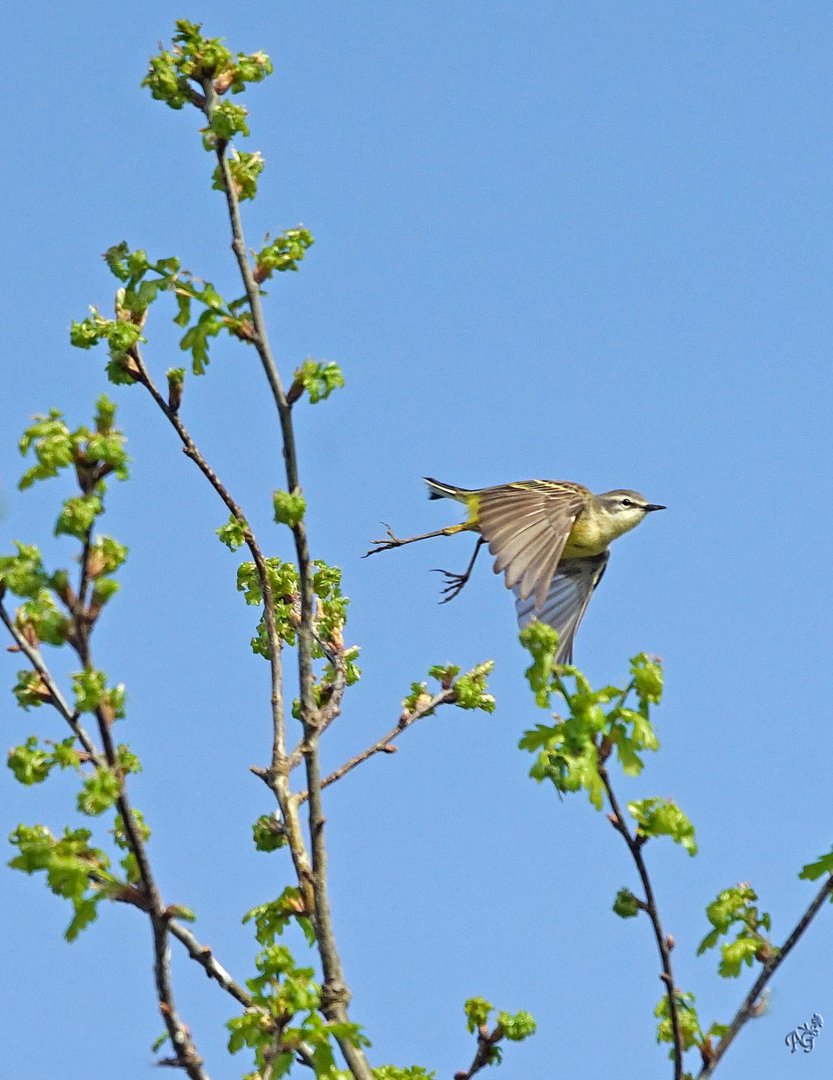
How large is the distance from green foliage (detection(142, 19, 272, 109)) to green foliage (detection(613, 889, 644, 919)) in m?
3.53

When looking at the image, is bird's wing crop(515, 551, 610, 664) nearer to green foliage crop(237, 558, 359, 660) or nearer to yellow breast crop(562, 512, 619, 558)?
yellow breast crop(562, 512, 619, 558)

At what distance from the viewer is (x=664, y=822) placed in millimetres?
5008

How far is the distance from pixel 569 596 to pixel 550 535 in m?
1.18

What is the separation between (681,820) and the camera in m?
5.05

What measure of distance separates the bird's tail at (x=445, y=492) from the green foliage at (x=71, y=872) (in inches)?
267

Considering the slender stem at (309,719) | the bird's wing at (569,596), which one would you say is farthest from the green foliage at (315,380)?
the bird's wing at (569,596)

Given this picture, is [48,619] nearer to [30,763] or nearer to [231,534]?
[30,763]

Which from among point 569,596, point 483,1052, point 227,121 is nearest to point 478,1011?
point 483,1052

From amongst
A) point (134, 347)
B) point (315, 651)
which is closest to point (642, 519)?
point (315, 651)

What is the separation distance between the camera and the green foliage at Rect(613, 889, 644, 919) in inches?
Result: 201

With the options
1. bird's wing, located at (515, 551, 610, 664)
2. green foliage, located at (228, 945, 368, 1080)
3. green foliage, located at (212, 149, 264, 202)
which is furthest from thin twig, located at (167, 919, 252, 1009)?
bird's wing, located at (515, 551, 610, 664)

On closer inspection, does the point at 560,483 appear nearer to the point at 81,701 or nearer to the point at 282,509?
the point at 282,509

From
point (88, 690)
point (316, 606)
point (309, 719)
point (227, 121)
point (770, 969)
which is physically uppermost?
point (227, 121)

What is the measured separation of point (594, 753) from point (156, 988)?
1.57 meters
